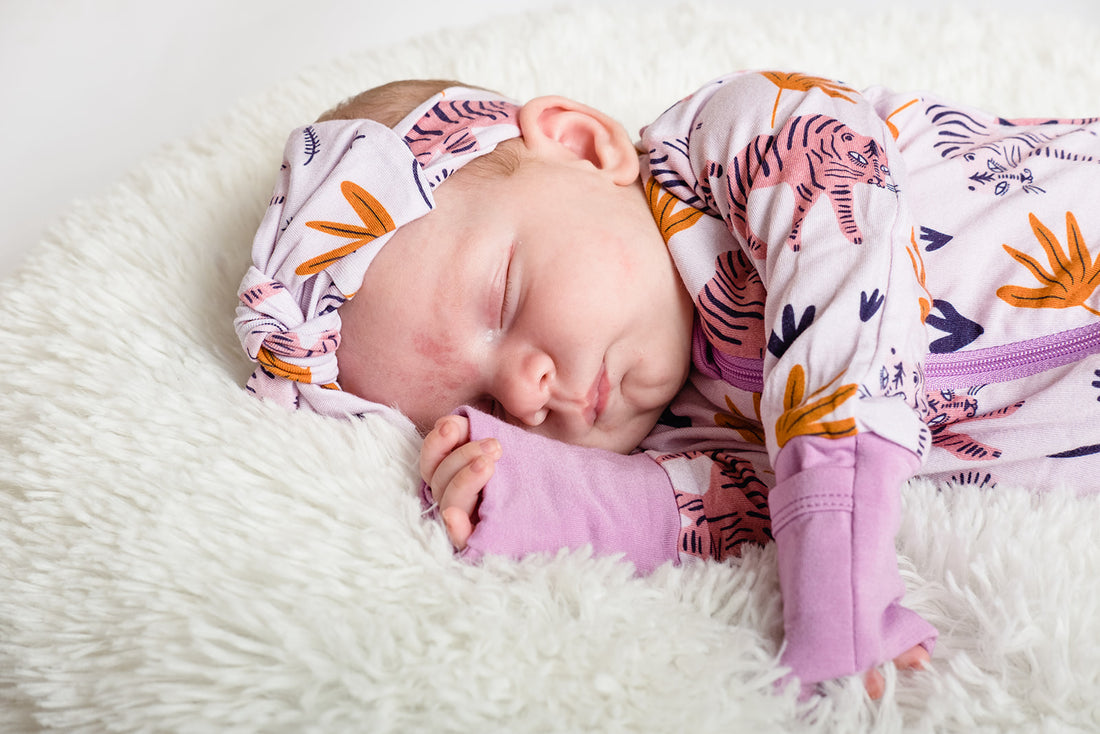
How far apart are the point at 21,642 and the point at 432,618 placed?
423mm

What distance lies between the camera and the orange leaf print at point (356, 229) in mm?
1146

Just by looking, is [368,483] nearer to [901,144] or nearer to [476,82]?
[901,144]

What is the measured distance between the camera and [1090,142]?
1352mm

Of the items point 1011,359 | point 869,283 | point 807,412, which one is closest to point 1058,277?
point 1011,359

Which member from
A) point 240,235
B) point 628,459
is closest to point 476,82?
point 240,235

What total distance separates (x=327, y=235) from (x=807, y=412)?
0.59 meters

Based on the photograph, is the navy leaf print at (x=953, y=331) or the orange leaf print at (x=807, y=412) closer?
the orange leaf print at (x=807, y=412)

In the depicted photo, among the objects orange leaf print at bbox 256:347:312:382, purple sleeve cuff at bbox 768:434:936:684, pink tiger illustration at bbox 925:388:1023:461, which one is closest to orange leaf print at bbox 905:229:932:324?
pink tiger illustration at bbox 925:388:1023:461

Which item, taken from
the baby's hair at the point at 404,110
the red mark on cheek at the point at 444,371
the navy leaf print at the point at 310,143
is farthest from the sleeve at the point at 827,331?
the navy leaf print at the point at 310,143

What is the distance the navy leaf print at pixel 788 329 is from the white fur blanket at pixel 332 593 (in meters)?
0.22

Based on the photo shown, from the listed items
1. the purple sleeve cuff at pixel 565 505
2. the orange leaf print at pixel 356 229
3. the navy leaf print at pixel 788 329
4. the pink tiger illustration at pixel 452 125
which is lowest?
the purple sleeve cuff at pixel 565 505

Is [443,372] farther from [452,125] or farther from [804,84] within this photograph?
[804,84]

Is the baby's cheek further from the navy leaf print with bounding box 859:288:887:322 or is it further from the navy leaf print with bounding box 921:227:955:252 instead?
the navy leaf print with bounding box 921:227:955:252

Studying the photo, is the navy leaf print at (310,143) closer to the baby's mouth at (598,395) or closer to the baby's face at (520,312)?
the baby's face at (520,312)
